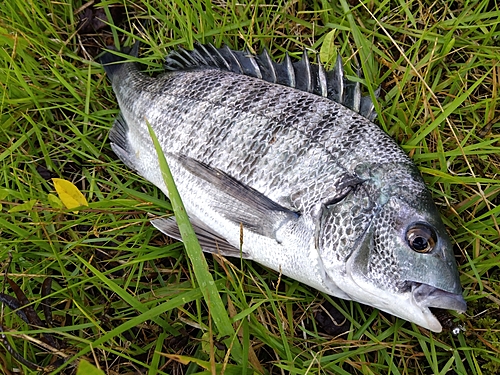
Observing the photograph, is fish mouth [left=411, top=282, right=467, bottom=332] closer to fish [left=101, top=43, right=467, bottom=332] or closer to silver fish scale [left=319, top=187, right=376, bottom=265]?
fish [left=101, top=43, right=467, bottom=332]

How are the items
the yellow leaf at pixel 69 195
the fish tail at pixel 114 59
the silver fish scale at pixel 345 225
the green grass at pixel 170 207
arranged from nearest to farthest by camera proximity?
the silver fish scale at pixel 345 225 → the green grass at pixel 170 207 → the yellow leaf at pixel 69 195 → the fish tail at pixel 114 59

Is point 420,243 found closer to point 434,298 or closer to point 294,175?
point 434,298

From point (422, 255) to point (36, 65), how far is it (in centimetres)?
268

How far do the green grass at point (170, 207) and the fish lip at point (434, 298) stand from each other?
0.52 m

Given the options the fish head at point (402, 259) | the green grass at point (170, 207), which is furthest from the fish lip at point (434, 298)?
the green grass at point (170, 207)

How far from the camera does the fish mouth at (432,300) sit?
1867 mm

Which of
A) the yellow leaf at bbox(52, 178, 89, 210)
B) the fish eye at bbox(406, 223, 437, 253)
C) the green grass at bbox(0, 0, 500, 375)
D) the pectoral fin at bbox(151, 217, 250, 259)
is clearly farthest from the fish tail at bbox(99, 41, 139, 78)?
the fish eye at bbox(406, 223, 437, 253)

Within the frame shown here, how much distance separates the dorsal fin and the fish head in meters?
0.59

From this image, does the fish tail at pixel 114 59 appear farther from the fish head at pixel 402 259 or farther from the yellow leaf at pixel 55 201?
the fish head at pixel 402 259

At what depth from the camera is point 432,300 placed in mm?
1874

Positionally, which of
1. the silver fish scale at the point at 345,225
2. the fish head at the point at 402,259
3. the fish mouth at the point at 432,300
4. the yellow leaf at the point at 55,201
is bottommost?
the fish mouth at the point at 432,300

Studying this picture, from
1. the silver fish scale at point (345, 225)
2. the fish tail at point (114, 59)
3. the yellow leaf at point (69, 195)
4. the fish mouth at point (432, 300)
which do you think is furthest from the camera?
the fish tail at point (114, 59)

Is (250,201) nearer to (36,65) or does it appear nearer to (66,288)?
(66,288)

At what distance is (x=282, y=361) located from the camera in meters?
2.18
